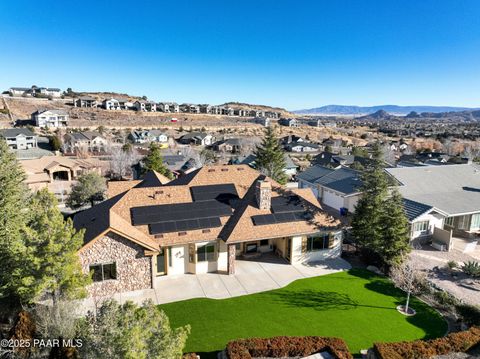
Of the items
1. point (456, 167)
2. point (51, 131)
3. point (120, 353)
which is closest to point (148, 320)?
point (120, 353)

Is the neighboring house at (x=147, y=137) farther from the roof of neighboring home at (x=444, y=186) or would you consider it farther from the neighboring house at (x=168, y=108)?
the roof of neighboring home at (x=444, y=186)

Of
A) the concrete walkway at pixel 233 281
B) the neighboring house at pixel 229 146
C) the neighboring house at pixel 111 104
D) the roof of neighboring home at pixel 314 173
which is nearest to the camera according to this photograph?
the concrete walkway at pixel 233 281

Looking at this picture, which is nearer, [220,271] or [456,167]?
[220,271]

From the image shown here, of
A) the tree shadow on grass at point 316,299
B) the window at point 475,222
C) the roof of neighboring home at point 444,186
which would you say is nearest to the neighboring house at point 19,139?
the tree shadow on grass at point 316,299

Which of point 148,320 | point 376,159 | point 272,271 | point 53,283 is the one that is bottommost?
point 272,271

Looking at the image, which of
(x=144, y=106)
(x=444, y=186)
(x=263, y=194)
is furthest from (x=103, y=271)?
(x=144, y=106)

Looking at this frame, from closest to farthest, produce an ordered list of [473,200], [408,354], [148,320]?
[148,320] < [408,354] < [473,200]

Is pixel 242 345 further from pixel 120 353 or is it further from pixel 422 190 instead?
pixel 422 190
